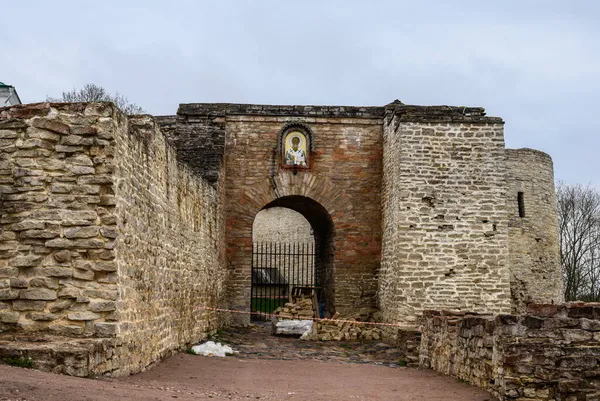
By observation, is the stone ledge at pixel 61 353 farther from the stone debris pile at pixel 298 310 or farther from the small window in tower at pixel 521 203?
the small window in tower at pixel 521 203

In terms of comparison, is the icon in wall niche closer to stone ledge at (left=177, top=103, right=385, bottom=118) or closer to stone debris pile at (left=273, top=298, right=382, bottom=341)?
stone ledge at (left=177, top=103, right=385, bottom=118)

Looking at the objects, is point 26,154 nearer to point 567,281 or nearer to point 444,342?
point 444,342

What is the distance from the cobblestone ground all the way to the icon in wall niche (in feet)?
13.5

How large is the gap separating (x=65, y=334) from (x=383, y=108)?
461 inches

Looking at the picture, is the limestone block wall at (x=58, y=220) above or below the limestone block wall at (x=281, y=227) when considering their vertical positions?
below

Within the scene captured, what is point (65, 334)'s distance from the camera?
6238 mm

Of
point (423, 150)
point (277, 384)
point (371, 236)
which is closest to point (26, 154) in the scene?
point (277, 384)

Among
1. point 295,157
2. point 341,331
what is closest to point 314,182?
point 295,157

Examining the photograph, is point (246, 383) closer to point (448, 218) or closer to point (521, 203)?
point (448, 218)

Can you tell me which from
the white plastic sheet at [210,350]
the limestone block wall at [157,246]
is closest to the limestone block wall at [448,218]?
the limestone block wall at [157,246]

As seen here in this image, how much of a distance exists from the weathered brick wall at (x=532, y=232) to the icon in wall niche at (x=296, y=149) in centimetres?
729

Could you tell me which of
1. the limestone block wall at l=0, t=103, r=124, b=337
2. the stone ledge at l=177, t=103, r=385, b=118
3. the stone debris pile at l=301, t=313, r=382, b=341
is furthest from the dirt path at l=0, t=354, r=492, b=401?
the stone ledge at l=177, t=103, r=385, b=118

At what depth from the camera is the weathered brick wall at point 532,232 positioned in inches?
776

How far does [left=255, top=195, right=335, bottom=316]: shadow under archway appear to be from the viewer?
54.6 ft
